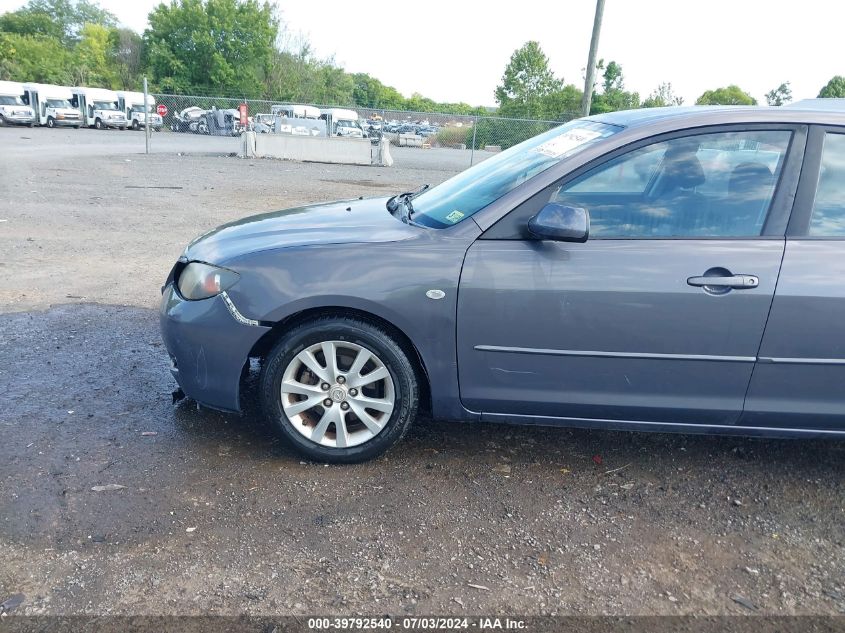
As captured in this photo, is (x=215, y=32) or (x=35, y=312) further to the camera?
(x=215, y=32)

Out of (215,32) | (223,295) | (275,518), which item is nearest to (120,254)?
(223,295)

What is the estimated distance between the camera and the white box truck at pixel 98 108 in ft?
134

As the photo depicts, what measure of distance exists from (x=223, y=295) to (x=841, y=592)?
9.42ft

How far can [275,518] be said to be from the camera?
115 inches

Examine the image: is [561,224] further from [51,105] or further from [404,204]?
[51,105]

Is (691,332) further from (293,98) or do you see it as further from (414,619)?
(293,98)

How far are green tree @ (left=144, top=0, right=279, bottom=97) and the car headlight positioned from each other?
193 ft

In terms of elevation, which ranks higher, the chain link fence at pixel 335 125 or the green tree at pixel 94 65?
the green tree at pixel 94 65

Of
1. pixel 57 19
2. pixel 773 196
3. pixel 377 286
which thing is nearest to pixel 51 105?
pixel 377 286

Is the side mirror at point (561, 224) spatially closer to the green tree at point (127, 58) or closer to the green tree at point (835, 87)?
the green tree at point (835, 87)

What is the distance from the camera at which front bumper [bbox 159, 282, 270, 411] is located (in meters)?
3.24

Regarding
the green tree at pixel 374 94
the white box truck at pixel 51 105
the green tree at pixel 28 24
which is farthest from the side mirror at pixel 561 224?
the green tree at pixel 374 94

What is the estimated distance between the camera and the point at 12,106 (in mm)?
37188

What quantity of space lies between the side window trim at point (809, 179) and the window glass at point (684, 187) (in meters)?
0.11
